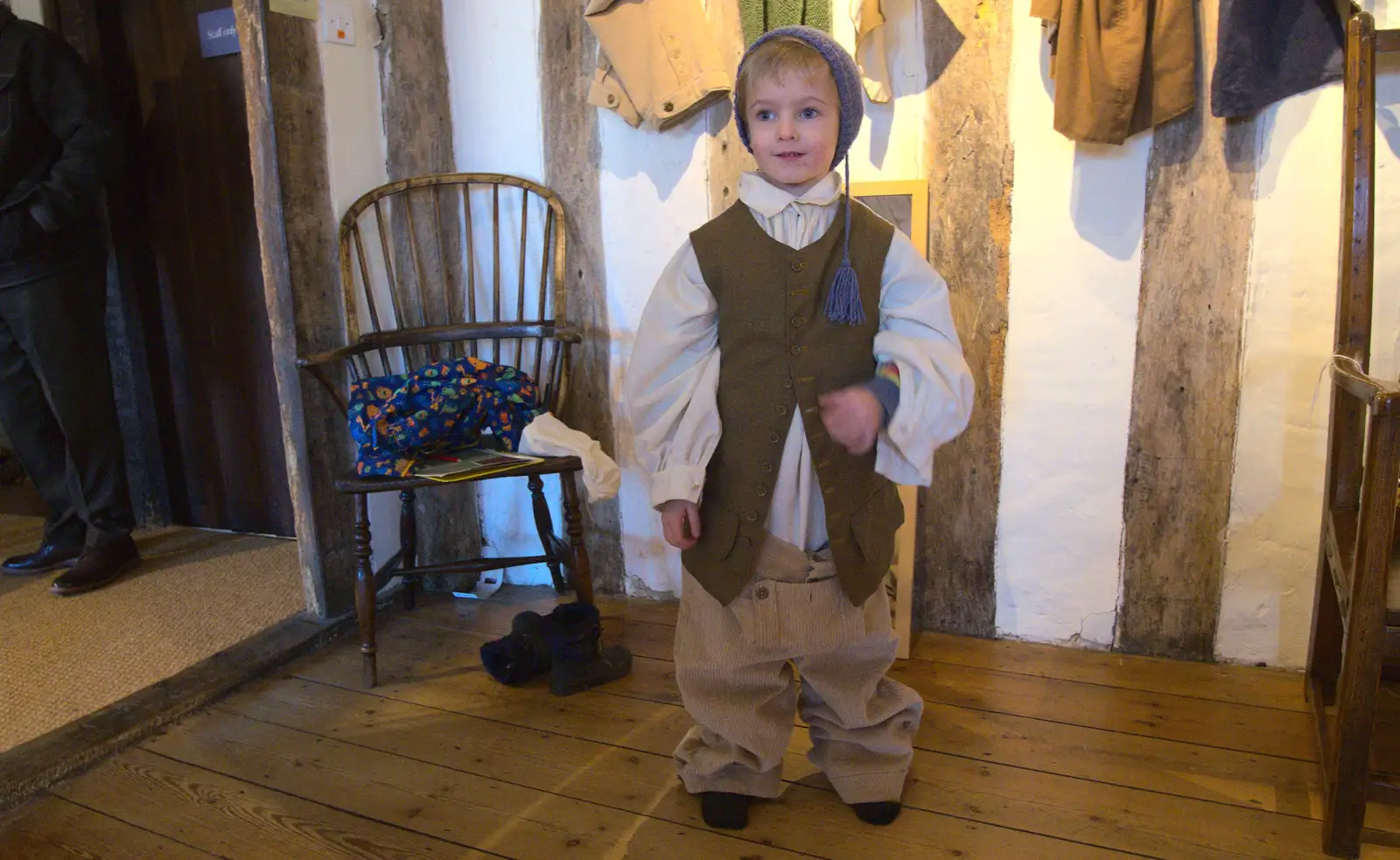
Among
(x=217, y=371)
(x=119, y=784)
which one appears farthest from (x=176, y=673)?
(x=217, y=371)

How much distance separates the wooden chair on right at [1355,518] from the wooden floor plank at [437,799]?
2.68 feet

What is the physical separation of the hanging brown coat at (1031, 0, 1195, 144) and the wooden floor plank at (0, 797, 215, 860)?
1.95 meters

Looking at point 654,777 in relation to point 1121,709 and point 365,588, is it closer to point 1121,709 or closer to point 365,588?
point 365,588

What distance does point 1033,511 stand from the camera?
2.01m

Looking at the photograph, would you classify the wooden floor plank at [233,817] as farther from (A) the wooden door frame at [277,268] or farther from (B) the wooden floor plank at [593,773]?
(A) the wooden door frame at [277,268]

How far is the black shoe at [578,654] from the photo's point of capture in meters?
1.91

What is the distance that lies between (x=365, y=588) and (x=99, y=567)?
3.68 feet

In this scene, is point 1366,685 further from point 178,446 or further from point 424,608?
point 178,446

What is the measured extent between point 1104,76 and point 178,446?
2854 millimetres

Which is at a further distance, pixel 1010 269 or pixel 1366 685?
pixel 1010 269

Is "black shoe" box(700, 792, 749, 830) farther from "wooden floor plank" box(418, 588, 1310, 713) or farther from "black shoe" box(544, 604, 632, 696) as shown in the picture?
"wooden floor plank" box(418, 588, 1310, 713)

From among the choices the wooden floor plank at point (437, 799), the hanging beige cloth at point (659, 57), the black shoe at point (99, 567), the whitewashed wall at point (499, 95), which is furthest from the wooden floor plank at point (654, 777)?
the hanging beige cloth at point (659, 57)

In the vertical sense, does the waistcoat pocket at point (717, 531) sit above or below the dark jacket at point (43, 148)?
below

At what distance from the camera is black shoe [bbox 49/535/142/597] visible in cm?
249
